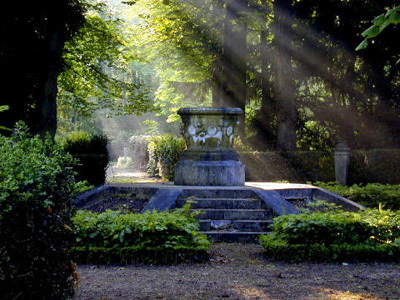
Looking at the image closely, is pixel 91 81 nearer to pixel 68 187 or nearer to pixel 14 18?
pixel 14 18

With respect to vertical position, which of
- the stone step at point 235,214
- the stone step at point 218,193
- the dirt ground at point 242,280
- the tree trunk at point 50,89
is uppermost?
the tree trunk at point 50,89

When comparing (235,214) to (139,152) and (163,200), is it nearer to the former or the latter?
(163,200)

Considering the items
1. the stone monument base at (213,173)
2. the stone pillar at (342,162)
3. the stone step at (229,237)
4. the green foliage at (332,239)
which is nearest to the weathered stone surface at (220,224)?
the stone step at (229,237)

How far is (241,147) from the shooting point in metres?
19.6

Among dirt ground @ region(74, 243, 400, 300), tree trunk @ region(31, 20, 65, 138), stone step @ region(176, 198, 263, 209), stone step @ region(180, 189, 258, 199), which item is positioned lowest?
dirt ground @ region(74, 243, 400, 300)

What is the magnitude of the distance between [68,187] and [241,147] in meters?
15.9

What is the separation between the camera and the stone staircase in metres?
8.39

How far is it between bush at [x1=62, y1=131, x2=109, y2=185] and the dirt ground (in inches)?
263

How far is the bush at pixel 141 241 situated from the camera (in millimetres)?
6477

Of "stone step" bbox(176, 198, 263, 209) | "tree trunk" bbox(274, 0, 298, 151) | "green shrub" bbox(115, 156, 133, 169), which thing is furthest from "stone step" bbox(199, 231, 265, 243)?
"green shrub" bbox(115, 156, 133, 169)

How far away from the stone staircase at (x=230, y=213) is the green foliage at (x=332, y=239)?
116 centimetres

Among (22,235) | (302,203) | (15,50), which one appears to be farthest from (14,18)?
(22,235)

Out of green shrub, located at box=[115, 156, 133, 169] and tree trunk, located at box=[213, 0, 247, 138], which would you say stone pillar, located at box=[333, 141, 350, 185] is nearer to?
tree trunk, located at box=[213, 0, 247, 138]

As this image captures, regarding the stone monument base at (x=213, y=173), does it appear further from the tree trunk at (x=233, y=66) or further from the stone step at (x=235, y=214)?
the tree trunk at (x=233, y=66)
